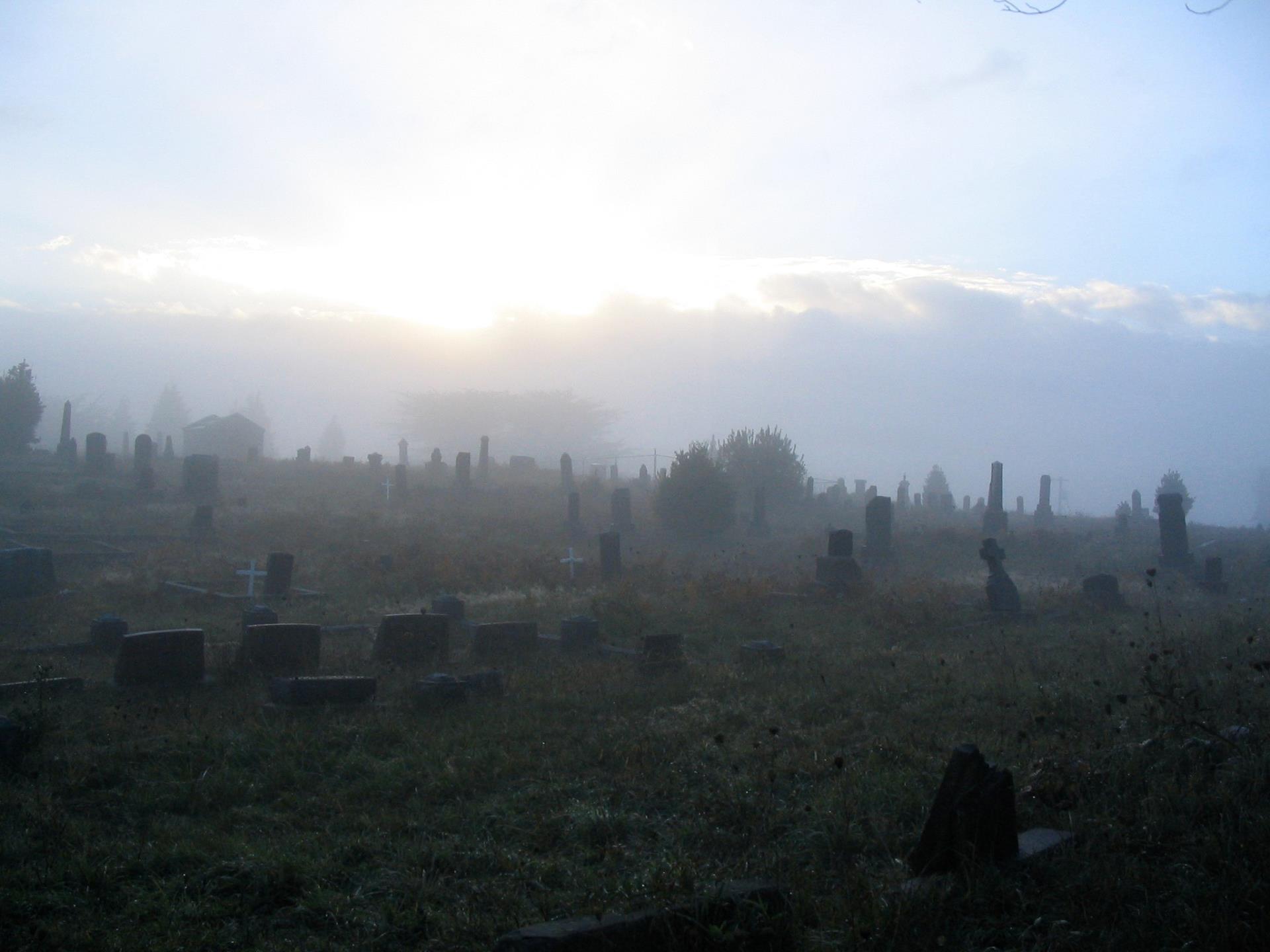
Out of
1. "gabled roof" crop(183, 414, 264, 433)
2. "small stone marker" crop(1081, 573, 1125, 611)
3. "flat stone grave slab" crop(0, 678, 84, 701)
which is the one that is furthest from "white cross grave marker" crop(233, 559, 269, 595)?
"gabled roof" crop(183, 414, 264, 433)

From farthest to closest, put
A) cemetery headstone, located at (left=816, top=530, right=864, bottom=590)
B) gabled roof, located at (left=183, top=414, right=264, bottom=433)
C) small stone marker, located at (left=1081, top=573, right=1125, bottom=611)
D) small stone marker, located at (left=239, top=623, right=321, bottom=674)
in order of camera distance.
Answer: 1. gabled roof, located at (left=183, top=414, right=264, bottom=433)
2. cemetery headstone, located at (left=816, top=530, right=864, bottom=590)
3. small stone marker, located at (left=1081, top=573, right=1125, bottom=611)
4. small stone marker, located at (left=239, top=623, right=321, bottom=674)

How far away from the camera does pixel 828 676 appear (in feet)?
33.2

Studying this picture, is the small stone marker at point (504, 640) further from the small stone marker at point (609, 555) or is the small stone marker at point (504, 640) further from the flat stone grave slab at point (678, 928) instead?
the flat stone grave slab at point (678, 928)

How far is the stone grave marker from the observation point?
35344 millimetres

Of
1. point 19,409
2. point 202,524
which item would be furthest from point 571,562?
point 19,409

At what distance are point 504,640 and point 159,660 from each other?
441cm

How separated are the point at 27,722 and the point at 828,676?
7637 mm

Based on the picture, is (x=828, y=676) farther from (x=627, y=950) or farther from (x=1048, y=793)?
(x=627, y=950)

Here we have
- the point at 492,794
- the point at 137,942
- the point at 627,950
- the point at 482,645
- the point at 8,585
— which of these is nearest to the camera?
the point at 627,950

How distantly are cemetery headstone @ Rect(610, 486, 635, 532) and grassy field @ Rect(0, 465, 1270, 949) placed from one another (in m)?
14.3

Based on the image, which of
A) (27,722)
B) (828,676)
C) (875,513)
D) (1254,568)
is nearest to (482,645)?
(828,676)

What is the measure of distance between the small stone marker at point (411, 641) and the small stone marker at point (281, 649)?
0.93 metres

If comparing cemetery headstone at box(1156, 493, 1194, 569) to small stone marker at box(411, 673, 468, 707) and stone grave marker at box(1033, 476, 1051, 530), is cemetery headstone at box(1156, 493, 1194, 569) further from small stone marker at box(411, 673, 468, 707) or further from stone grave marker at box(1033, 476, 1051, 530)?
small stone marker at box(411, 673, 468, 707)

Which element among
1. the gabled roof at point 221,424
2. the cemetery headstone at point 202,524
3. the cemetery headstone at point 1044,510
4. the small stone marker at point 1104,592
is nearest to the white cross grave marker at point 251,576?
the cemetery headstone at point 202,524
